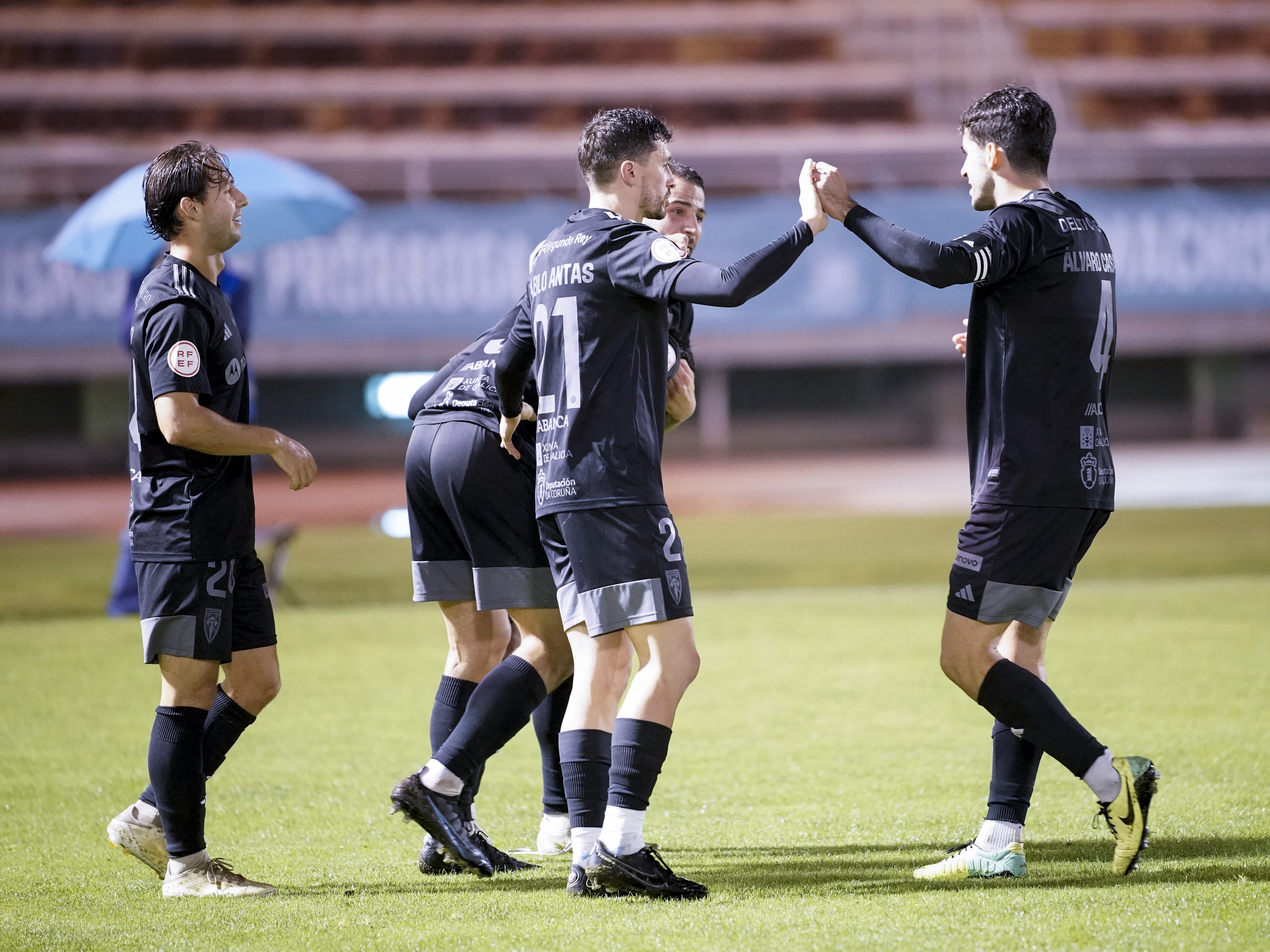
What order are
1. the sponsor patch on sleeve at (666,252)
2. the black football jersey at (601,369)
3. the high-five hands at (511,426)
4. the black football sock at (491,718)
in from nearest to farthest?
the sponsor patch on sleeve at (666,252)
the black football jersey at (601,369)
the black football sock at (491,718)
the high-five hands at (511,426)

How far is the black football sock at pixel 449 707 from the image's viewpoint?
399 centimetres

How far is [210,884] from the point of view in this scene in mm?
3535

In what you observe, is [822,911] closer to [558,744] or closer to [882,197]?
[558,744]

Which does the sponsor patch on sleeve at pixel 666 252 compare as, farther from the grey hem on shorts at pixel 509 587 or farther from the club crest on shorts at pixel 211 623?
the club crest on shorts at pixel 211 623

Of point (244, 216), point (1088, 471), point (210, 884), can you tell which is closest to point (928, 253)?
point (1088, 471)

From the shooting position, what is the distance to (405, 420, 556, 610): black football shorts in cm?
380

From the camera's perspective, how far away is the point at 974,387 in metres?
3.61

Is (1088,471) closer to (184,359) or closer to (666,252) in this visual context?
(666,252)

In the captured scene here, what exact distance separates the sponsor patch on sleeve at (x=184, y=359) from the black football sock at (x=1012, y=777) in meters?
2.22

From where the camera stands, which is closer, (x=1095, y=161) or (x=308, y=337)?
(x=308, y=337)

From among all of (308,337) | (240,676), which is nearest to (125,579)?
(240,676)

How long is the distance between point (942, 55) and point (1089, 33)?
11.5 ft

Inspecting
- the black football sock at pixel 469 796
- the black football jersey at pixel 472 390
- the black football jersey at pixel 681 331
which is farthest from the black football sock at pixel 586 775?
the black football jersey at pixel 681 331

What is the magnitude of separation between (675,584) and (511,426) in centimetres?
69
